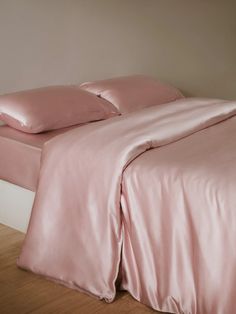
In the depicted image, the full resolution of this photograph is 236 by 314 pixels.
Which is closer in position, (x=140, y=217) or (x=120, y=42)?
(x=140, y=217)

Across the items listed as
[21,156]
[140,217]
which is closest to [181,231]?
[140,217]

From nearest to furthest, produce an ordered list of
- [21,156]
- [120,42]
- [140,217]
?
[140,217] → [21,156] → [120,42]

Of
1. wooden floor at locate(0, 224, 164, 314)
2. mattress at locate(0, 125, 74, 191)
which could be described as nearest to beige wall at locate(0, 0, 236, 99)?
mattress at locate(0, 125, 74, 191)

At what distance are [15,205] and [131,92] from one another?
3.72ft

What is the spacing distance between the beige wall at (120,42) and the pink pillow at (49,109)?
44 centimetres

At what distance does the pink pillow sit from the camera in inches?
114

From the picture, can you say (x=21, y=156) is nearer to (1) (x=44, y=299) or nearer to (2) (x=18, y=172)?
(2) (x=18, y=172)

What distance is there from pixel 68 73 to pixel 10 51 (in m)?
0.54

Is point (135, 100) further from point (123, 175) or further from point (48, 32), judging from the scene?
point (123, 175)

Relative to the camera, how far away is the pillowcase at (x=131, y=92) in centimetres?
351

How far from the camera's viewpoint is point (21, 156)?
9.17 feet

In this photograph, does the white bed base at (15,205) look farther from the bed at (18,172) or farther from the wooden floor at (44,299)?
the wooden floor at (44,299)

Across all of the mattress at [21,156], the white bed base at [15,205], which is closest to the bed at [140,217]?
the mattress at [21,156]

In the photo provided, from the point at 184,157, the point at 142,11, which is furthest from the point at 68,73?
the point at 184,157
